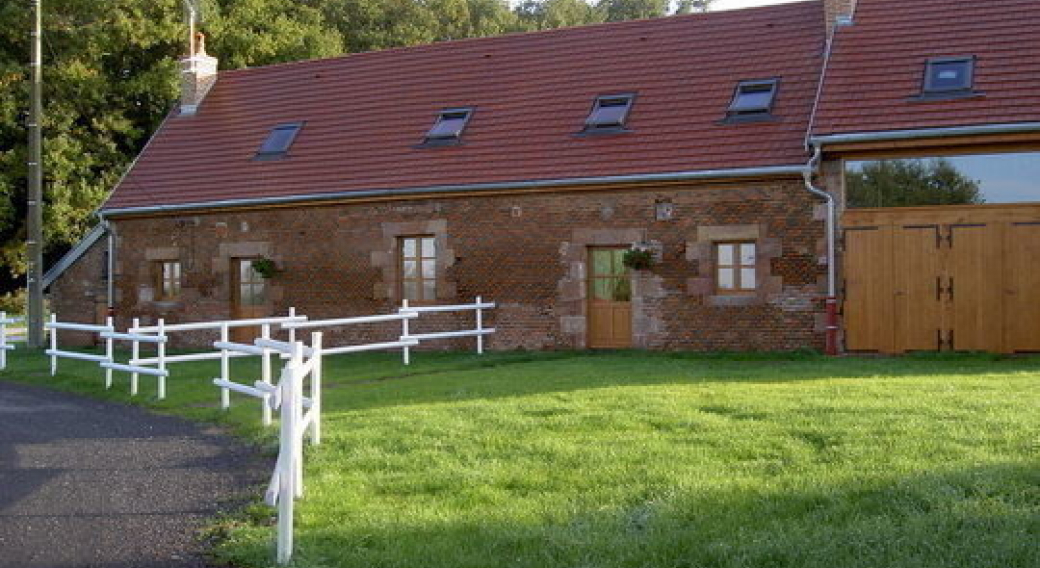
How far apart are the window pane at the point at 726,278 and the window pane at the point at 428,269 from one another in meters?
5.15

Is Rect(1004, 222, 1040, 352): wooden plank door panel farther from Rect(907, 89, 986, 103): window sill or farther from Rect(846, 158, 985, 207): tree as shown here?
Rect(907, 89, 986, 103): window sill

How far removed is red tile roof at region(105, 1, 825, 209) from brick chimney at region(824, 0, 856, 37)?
368mm

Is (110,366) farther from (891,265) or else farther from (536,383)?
(891,265)

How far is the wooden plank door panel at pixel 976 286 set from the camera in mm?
15547

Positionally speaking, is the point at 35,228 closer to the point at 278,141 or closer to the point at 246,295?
the point at 246,295

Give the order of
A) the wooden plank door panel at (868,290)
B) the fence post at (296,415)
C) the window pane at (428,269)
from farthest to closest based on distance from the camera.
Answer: the window pane at (428,269)
the wooden plank door panel at (868,290)
the fence post at (296,415)

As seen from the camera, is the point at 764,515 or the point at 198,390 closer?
the point at 764,515

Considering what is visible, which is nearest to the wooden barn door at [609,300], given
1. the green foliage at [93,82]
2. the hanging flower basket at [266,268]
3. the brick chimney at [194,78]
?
the hanging flower basket at [266,268]

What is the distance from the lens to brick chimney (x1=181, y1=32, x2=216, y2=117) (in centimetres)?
2527

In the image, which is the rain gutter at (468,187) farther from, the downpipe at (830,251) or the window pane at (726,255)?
the window pane at (726,255)

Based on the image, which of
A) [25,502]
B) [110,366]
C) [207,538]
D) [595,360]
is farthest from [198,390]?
[207,538]

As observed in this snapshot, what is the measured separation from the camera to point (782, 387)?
452 inches

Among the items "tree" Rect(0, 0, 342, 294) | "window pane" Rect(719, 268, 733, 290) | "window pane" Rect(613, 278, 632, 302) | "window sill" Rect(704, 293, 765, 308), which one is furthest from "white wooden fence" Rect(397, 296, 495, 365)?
"tree" Rect(0, 0, 342, 294)

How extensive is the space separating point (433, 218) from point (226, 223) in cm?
473
